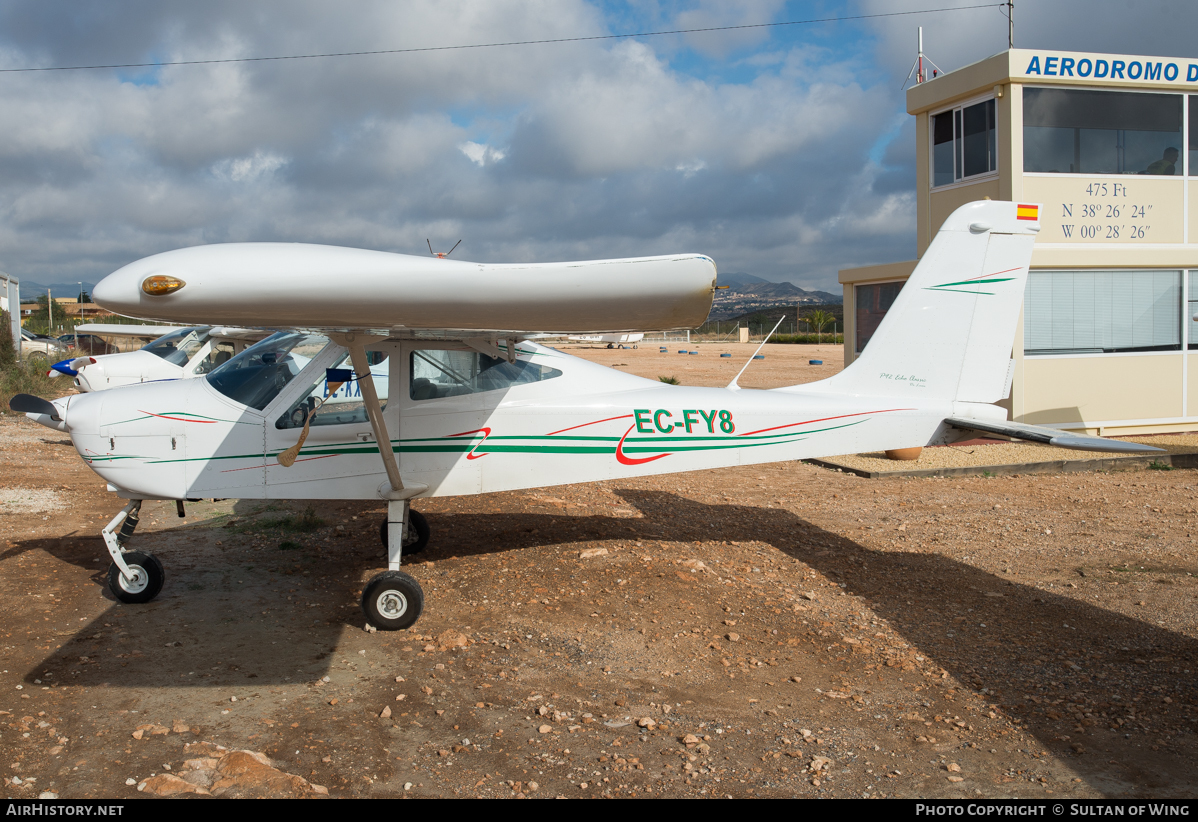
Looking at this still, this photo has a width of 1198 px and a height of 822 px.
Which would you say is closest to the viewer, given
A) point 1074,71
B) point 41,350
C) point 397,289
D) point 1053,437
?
point 397,289

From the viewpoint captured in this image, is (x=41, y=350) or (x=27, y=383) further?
(x=41, y=350)

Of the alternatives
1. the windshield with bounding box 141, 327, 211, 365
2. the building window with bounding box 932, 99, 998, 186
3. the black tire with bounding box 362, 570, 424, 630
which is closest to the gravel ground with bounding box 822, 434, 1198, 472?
the building window with bounding box 932, 99, 998, 186

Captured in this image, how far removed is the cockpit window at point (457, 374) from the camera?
5711mm

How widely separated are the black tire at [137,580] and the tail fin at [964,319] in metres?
5.44

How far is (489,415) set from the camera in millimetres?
5801

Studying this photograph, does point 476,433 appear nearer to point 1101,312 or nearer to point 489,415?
point 489,415

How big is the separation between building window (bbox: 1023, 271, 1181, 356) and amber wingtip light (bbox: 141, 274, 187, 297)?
446 inches

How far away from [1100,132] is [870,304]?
4054 millimetres

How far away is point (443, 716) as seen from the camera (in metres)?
3.92

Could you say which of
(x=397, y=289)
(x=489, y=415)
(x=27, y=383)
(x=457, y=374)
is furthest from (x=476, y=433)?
(x=27, y=383)

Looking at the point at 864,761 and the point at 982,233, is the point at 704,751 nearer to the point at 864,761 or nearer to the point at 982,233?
the point at 864,761

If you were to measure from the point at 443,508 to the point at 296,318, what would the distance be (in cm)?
576

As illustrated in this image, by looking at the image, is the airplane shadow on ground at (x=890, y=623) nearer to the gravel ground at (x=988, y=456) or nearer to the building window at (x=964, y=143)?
the gravel ground at (x=988, y=456)
